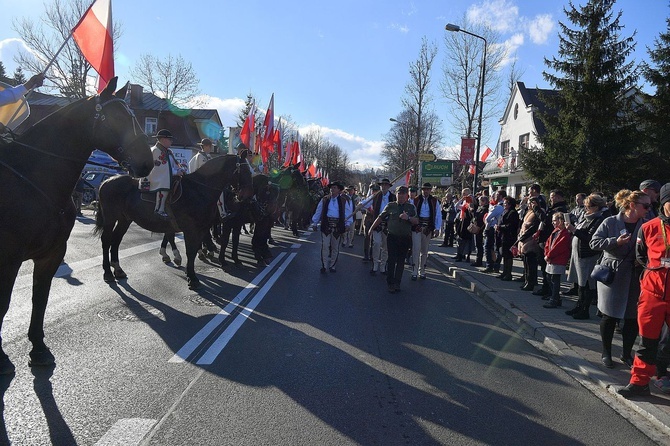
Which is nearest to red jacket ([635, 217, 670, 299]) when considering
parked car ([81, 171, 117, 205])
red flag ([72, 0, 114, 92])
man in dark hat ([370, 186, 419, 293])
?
man in dark hat ([370, 186, 419, 293])

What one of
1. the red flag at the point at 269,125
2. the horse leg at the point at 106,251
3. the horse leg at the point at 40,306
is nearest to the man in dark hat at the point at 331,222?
the horse leg at the point at 106,251

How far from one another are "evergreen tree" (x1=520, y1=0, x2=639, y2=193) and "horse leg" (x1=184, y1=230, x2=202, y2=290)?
59.5ft

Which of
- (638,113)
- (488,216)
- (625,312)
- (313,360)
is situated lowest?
(313,360)

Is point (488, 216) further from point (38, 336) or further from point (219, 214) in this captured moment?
point (38, 336)

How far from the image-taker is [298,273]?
11.0 metres

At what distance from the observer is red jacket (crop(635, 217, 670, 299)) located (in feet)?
14.5

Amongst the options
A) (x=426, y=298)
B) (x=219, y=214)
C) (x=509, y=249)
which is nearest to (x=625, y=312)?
(x=426, y=298)

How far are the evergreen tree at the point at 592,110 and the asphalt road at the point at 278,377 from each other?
16.6m

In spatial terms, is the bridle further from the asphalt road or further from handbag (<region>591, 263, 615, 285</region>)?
handbag (<region>591, 263, 615, 285</region>)

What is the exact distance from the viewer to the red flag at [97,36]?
22.2 feet

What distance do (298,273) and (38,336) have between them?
666 cm

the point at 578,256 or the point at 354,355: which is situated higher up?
the point at 578,256

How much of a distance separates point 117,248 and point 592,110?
20.9 meters

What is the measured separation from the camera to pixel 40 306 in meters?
4.76
